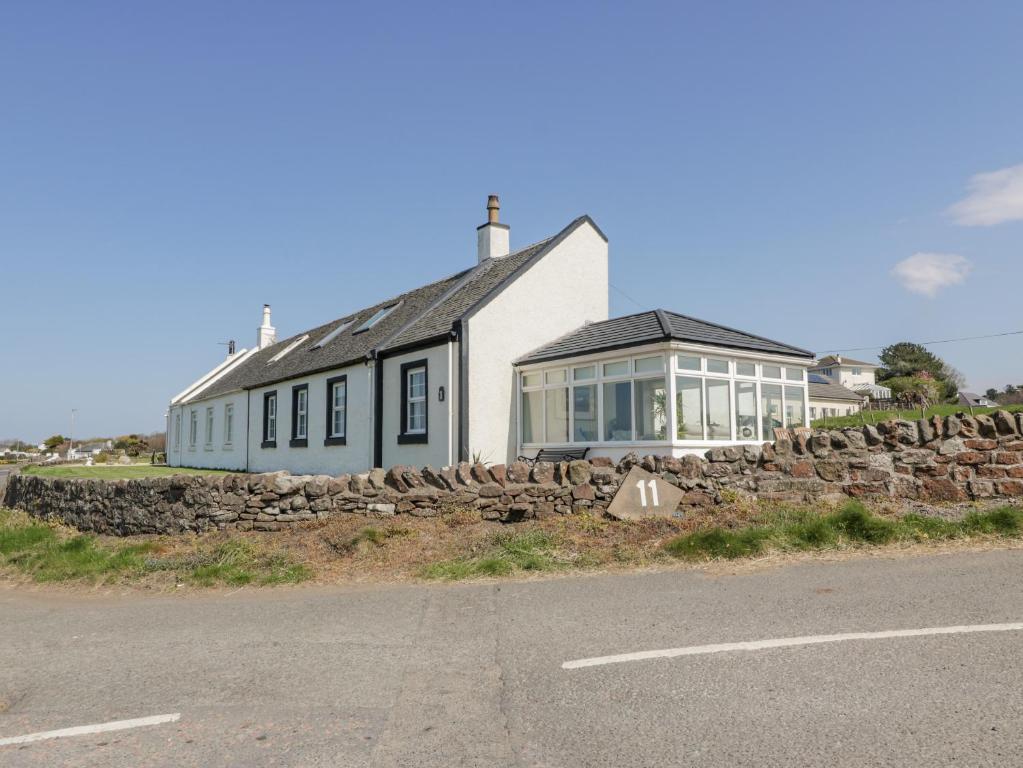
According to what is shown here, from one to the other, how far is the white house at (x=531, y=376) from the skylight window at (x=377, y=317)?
141 mm

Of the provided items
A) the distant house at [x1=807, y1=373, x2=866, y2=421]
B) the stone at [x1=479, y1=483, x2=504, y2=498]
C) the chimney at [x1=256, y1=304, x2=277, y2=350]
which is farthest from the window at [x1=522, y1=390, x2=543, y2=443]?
the distant house at [x1=807, y1=373, x2=866, y2=421]

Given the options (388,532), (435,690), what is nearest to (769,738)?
(435,690)

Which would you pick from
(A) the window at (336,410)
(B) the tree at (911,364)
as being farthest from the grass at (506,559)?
(B) the tree at (911,364)

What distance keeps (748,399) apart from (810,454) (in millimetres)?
5510

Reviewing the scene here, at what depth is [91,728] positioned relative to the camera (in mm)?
4281

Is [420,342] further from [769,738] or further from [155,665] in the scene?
[769,738]

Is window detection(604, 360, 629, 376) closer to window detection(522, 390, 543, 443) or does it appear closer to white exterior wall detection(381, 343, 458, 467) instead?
window detection(522, 390, 543, 443)

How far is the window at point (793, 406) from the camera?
17578 millimetres

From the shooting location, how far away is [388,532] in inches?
386

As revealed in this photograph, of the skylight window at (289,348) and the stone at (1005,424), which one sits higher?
A: the skylight window at (289,348)

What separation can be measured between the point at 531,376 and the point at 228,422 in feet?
60.0

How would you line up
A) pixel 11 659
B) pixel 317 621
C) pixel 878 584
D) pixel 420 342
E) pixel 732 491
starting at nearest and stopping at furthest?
pixel 11 659, pixel 317 621, pixel 878 584, pixel 732 491, pixel 420 342

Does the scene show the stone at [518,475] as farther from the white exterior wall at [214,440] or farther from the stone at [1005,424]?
the white exterior wall at [214,440]

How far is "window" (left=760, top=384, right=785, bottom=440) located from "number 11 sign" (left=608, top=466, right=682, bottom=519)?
6.80 m
